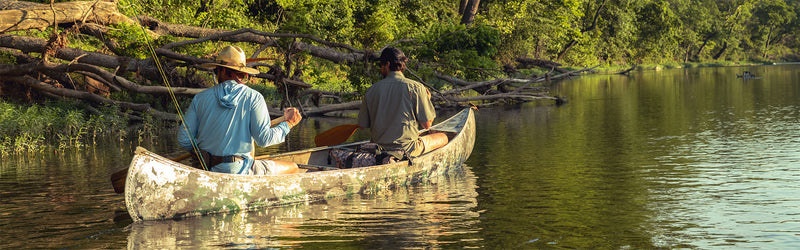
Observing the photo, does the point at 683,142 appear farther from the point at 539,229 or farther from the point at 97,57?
the point at 97,57

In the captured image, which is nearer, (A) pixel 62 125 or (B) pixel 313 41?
(A) pixel 62 125

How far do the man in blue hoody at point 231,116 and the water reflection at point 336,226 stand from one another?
0.78 metres

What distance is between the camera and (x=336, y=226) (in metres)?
7.24

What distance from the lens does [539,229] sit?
6.90 m

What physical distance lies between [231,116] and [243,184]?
0.91 metres

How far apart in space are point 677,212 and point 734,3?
81215mm

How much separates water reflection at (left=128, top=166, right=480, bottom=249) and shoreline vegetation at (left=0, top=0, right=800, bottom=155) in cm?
148

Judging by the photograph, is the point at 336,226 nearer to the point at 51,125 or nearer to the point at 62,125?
the point at 51,125

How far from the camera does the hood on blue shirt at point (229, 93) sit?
6910mm

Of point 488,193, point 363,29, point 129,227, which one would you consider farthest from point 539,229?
point 363,29

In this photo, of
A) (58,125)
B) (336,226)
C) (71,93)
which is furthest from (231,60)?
(71,93)

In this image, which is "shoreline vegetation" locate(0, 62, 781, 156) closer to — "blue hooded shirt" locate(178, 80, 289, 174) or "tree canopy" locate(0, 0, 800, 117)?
"tree canopy" locate(0, 0, 800, 117)

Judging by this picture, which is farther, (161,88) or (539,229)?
(161,88)

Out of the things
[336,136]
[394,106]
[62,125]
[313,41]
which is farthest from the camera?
[313,41]
